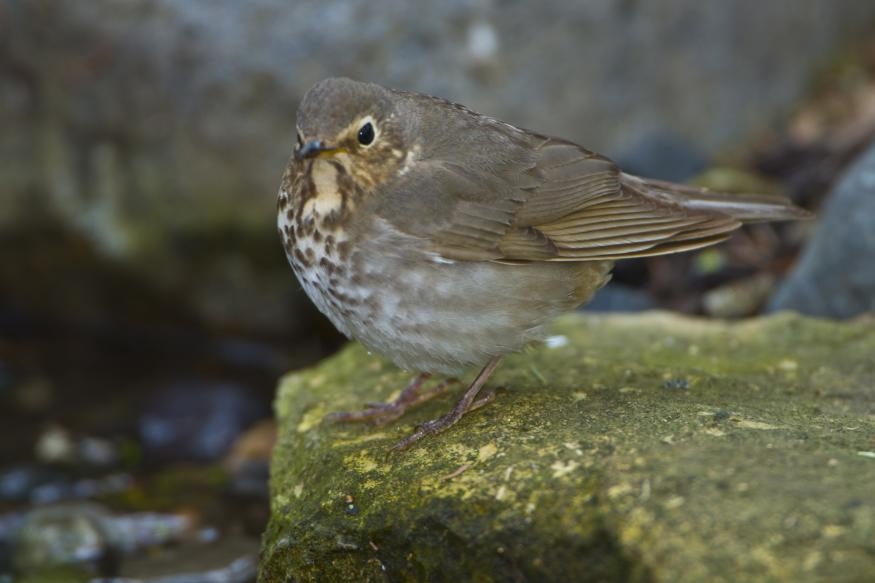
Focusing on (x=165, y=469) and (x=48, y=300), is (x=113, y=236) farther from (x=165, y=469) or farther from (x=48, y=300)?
(x=165, y=469)

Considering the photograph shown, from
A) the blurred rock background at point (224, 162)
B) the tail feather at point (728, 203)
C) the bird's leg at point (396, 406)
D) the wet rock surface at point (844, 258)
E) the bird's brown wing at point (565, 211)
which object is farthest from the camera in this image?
the blurred rock background at point (224, 162)

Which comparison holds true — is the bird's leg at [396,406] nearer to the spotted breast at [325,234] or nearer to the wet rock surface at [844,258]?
the spotted breast at [325,234]

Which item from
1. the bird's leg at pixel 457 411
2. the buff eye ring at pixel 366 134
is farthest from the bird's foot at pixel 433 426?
the buff eye ring at pixel 366 134

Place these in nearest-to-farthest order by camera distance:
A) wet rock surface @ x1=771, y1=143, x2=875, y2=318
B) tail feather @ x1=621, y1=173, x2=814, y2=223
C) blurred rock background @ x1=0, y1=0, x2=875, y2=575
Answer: tail feather @ x1=621, y1=173, x2=814, y2=223
wet rock surface @ x1=771, y1=143, x2=875, y2=318
blurred rock background @ x1=0, y1=0, x2=875, y2=575

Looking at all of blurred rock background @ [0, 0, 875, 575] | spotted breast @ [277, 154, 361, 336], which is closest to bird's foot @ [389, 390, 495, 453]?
spotted breast @ [277, 154, 361, 336]

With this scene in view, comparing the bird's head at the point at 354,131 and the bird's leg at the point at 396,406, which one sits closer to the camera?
the bird's head at the point at 354,131

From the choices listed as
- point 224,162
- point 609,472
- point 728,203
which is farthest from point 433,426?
point 224,162

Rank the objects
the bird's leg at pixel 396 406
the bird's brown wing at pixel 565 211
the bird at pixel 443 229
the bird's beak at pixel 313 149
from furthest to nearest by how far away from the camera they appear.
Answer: the bird's leg at pixel 396 406 < the bird's brown wing at pixel 565 211 < the bird at pixel 443 229 < the bird's beak at pixel 313 149

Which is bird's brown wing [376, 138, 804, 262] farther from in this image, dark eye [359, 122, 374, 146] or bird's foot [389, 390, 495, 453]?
bird's foot [389, 390, 495, 453]
